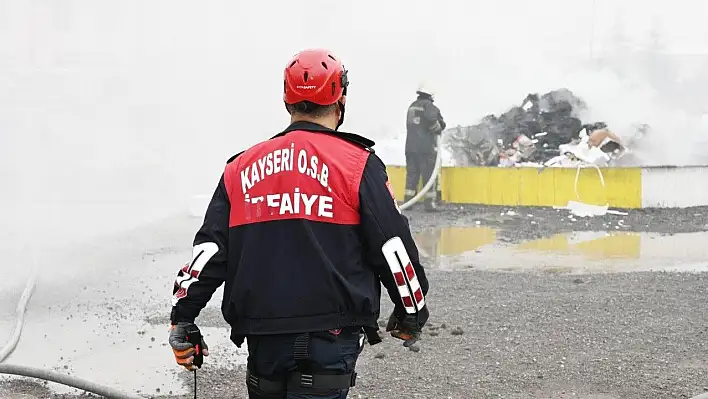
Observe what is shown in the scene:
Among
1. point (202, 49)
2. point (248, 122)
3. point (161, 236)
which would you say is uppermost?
point (202, 49)

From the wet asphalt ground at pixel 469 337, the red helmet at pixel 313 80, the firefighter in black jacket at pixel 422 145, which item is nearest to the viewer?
the red helmet at pixel 313 80

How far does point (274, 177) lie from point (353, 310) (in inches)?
18.2

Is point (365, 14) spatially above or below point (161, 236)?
above

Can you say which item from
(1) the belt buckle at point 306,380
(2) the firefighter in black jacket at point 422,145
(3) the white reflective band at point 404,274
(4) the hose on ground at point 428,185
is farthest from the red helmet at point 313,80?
(2) the firefighter in black jacket at point 422,145

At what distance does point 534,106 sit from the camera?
14.1 meters

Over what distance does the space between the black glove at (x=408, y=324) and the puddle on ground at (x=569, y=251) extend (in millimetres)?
5285

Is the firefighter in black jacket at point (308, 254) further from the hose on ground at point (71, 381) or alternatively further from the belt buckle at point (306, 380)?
the hose on ground at point (71, 381)

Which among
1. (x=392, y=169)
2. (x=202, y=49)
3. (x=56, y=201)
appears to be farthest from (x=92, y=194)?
(x=392, y=169)

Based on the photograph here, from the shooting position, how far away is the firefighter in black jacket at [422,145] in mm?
11672

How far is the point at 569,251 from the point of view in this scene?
351 inches

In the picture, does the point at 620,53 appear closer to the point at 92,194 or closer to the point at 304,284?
the point at 92,194

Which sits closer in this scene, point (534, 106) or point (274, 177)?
point (274, 177)

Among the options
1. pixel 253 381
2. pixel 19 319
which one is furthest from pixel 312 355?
pixel 19 319

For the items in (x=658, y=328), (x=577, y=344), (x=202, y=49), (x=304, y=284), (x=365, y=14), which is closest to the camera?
(x=304, y=284)
